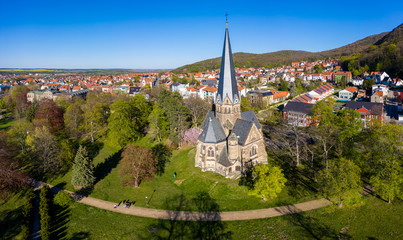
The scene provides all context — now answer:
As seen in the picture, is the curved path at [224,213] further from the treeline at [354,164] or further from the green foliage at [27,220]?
the green foliage at [27,220]

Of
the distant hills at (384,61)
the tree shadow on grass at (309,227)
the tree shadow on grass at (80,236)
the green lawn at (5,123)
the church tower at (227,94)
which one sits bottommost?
the tree shadow on grass at (80,236)

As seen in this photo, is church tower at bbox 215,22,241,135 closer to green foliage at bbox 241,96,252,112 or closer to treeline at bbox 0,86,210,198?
treeline at bbox 0,86,210,198

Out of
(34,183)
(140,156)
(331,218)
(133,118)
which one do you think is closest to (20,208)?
(34,183)

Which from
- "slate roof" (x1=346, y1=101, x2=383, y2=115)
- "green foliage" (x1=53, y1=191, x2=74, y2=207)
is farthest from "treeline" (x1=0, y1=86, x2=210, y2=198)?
"slate roof" (x1=346, y1=101, x2=383, y2=115)

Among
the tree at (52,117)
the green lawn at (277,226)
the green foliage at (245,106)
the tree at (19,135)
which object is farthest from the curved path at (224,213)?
the tree at (52,117)

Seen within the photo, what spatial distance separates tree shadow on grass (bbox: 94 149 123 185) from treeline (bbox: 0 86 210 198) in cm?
468

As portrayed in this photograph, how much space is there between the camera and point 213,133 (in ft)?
124

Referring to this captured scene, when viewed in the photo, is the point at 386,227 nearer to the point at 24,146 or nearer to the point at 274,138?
the point at 274,138

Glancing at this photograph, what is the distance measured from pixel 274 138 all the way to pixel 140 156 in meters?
34.9

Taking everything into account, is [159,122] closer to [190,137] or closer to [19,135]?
[190,137]

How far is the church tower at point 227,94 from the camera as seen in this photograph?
117 feet

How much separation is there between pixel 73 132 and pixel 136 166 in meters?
37.2

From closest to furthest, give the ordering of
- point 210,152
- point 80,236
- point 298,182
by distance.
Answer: point 80,236 → point 298,182 → point 210,152

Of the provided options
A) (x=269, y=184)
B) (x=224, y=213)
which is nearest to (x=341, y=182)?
(x=269, y=184)
